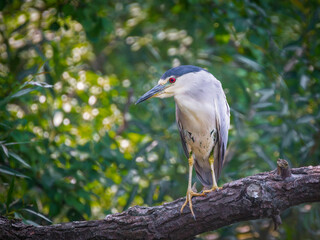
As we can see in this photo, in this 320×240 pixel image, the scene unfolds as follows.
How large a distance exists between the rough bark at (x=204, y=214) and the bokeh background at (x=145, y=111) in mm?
1025

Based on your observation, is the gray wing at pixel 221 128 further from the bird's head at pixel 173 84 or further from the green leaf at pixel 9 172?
the green leaf at pixel 9 172

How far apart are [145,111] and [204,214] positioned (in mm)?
2332

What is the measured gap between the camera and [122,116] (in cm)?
524

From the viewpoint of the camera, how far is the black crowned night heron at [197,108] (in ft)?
10.5

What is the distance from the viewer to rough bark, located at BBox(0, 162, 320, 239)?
2.38 meters

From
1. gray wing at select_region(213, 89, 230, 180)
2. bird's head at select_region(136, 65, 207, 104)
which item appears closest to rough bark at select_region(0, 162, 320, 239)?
gray wing at select_region(213, 89, 230, 180)

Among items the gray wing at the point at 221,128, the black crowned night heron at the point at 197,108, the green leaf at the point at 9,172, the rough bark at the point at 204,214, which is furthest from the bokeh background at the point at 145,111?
the rough bark at the point at 204,214

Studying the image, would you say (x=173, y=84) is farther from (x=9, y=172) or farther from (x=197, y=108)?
(x=9, y=172)

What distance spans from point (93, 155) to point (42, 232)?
139 centimetres

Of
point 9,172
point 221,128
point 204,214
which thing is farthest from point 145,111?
point 204,214

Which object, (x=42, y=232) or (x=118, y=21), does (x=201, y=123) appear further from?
(x=118, y=21)

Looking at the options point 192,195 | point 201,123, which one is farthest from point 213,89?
point 192,195

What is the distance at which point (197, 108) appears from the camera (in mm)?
3201

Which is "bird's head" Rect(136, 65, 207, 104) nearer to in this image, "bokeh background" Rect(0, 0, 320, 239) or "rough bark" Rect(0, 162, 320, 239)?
"rough bark" Rect(0, 162, 320, 239)
